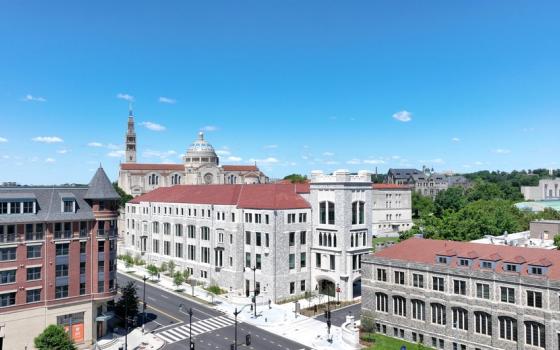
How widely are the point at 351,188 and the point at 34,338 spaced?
45.6 m

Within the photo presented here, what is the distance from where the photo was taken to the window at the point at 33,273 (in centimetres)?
4712

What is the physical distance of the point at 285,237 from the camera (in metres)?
69.4

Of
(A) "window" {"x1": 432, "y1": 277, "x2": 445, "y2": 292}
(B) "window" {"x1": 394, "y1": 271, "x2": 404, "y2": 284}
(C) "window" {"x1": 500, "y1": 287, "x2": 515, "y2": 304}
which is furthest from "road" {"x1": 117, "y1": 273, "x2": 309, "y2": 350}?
(C) "window" {"x1": 500, "y1": 287, "x2": 515, "y2": 304}

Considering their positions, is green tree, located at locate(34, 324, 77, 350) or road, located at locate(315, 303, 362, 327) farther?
road, located at locate(315, 303, 362, 327)

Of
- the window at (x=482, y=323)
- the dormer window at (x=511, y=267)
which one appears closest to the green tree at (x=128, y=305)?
the window at (x=482, y=323)

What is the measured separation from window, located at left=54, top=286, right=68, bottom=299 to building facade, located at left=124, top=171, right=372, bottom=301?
91.3ft

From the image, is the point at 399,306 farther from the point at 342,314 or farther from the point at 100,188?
the point at 100,188

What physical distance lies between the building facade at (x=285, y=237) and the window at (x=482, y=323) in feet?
77.1

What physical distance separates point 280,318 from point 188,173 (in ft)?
287

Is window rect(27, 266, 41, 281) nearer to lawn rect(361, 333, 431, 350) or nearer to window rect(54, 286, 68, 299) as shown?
window rect(54, 286, 68, 299)

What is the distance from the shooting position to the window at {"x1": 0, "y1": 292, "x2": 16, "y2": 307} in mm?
45237

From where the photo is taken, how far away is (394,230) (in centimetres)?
14612

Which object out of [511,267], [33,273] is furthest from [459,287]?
[33,273]

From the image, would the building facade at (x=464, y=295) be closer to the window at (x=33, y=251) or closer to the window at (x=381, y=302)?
the window at (x=381, y=302)
